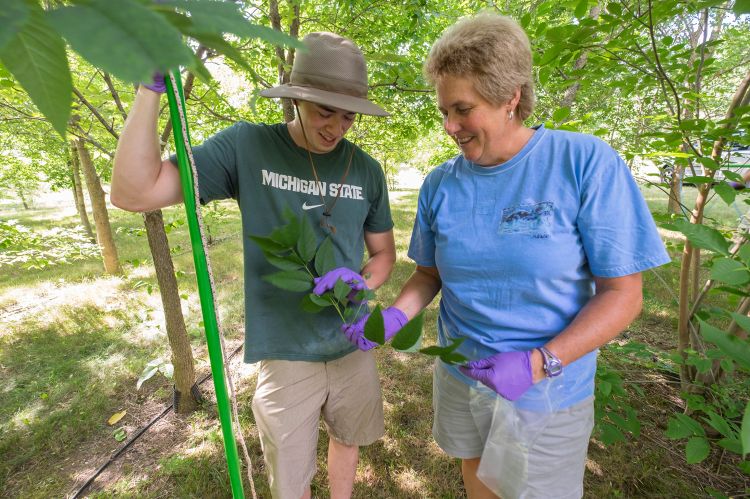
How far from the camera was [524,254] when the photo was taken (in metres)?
1.17

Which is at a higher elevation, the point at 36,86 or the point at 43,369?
the point at 36,86

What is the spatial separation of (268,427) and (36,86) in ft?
5.01

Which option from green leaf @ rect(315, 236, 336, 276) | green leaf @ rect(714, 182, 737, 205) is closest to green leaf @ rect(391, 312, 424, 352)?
green leaf @ rect(315, 236, 336, 276)

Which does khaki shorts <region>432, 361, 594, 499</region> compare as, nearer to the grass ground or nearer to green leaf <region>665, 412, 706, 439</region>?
green leaf <region>665, 412, 706, 439</region>

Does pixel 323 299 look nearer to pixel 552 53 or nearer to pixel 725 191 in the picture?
pixel 552 53

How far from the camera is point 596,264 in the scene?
1129 mm

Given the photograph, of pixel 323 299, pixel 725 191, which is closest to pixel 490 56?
pixel 323 299

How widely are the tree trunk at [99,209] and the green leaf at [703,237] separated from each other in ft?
20.1

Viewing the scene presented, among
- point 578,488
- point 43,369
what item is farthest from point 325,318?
point 43,369

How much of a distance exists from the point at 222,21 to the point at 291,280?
991mm

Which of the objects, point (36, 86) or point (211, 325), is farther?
point (211, 325)

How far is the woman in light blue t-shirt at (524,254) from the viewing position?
43.7 inches

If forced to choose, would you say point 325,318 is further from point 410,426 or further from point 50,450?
point 50,450

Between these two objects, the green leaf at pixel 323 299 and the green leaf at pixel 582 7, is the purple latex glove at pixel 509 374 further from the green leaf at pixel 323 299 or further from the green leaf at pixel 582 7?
the green leaf at pixel 582 7
